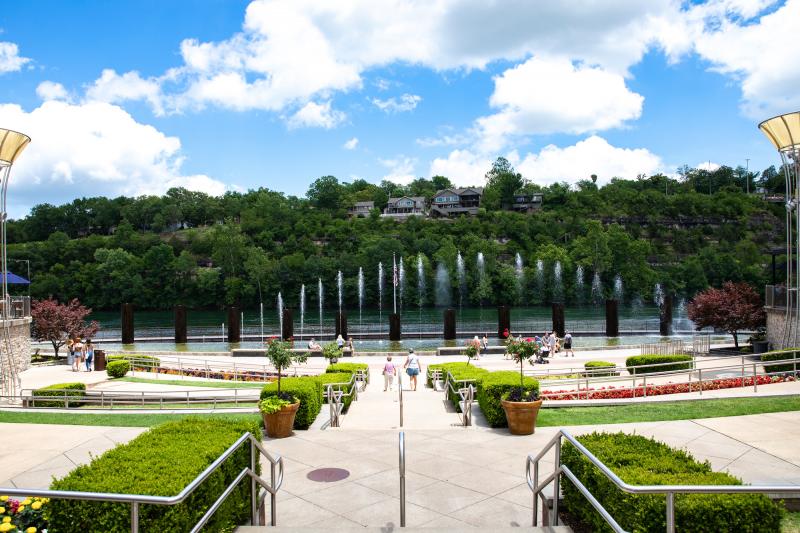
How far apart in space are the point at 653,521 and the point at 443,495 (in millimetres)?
3455

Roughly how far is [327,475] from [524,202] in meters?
152

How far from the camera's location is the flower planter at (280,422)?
36.2 feet

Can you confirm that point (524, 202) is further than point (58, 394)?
Yes

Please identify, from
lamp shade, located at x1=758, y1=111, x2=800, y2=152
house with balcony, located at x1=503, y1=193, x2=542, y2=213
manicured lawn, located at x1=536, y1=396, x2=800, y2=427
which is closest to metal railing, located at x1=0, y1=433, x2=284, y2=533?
manicured lawn, located at x1=536, y1=396, x2=800, y2=427

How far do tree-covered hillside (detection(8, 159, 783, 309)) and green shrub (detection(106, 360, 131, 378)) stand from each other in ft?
242

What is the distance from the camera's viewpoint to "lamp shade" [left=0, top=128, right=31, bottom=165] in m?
23.2

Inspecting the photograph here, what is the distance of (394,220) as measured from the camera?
410 feet

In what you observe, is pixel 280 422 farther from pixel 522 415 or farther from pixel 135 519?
pixel 135 519

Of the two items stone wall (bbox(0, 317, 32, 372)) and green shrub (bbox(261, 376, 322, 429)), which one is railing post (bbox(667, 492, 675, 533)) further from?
stone wall (bbox(0, 317, 32, 372))

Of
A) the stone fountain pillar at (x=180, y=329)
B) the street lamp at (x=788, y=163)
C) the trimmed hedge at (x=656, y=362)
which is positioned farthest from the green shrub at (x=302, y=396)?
the stone fountain pillar at (x=180, y=329)

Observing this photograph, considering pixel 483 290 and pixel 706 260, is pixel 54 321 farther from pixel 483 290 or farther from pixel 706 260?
pixel 706 260

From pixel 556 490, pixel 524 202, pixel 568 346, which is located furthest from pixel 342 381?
pixel 524 202

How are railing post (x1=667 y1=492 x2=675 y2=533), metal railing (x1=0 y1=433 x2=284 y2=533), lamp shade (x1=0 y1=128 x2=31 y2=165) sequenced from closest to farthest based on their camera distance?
metal railing (x1=0 y1=433 x2=284 y2=533) → railing post (x1=667 y1=492 x2=675 y2=533) → lamp shade (x1=0 y1=128 x2=31 y2=165)

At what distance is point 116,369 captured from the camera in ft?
81.0
